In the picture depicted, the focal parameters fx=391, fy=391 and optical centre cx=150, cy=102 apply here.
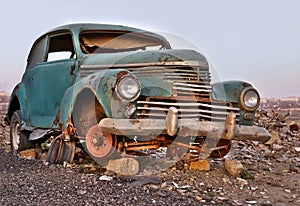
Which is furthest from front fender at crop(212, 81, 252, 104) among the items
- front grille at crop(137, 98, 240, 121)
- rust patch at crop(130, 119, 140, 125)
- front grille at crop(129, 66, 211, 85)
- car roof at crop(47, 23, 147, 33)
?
car roof at crop(47, 23, 147, 33)

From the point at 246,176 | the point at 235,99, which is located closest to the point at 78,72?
the point at 235,99

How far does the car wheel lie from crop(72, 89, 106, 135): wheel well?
243 centimetres

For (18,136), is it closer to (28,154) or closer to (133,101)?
(28,154)

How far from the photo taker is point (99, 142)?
4.61m

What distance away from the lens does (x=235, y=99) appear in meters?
5.30

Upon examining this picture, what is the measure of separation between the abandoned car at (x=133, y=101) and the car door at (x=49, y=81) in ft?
0.05

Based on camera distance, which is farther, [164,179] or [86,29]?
[86,29]

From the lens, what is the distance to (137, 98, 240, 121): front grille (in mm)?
4387

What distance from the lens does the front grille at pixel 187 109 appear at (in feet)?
14.4

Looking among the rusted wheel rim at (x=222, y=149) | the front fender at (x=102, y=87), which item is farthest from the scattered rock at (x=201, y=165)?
the front fender at (x=102, y=87)

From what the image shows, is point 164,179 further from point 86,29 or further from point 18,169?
point 86,29

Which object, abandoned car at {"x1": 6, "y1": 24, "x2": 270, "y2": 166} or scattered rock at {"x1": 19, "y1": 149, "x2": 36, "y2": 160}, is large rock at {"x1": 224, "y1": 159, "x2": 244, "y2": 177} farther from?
scattered rock at {"x1": 19, "y1": 149, "x2": 36, "y2": 160}

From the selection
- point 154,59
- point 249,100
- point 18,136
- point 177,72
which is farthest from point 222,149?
point 18,136

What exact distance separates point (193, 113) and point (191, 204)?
1.41m
